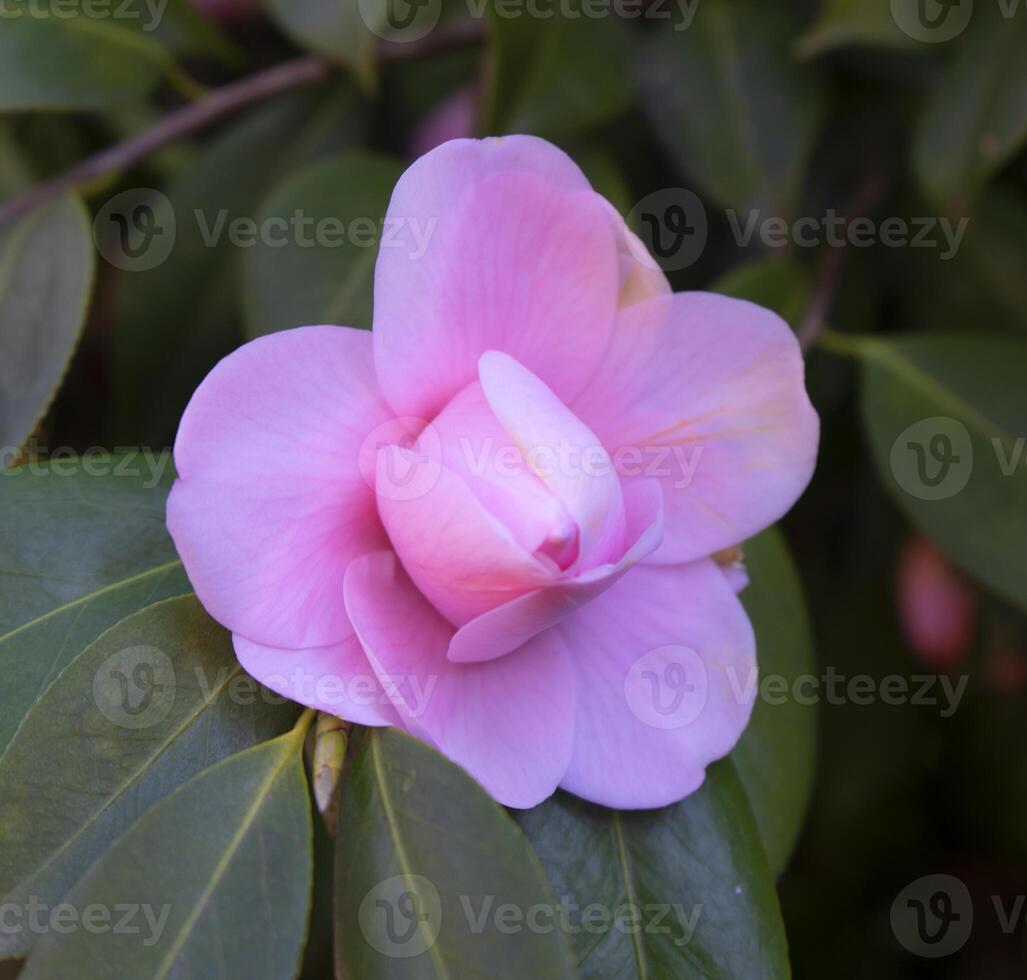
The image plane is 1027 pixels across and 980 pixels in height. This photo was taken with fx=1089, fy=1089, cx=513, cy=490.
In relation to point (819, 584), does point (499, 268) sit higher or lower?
higher

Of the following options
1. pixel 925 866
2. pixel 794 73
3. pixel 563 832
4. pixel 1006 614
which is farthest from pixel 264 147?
pixel 925 866

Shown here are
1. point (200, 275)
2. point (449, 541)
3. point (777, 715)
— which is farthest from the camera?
point (200, 275)

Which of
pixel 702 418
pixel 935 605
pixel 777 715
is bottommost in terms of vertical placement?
pixel 935 605

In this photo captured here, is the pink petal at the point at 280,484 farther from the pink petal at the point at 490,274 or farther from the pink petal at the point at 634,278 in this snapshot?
the pink petal at the point at 634,278

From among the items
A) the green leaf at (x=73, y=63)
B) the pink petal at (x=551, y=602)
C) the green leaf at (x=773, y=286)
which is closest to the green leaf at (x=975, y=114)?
the green leaf at (x=773, y=286)

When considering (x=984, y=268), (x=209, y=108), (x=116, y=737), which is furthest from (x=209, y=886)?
(x=984, y=268)

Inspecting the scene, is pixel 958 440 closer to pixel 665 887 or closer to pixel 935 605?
pixel 935 605

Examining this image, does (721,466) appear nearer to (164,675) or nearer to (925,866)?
(164,675)

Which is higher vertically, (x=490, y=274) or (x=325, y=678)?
(x=490, y=274)
